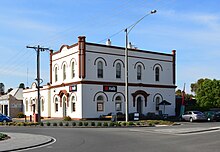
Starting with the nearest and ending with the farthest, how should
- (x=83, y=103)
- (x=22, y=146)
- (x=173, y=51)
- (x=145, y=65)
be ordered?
1. (x=22, y=146)
2. (x=83, y=103)
3. (x=145, y=65)
4. (x=173, y=51)

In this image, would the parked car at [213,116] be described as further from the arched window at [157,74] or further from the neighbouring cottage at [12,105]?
the neighbouring cottage at [12,105]

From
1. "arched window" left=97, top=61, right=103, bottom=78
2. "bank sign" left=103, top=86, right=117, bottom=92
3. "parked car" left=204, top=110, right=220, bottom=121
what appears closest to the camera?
"parked car" left=204, top=110, right=220, bottom=121

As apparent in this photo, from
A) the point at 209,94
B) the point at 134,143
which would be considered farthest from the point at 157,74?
the point at 134,143

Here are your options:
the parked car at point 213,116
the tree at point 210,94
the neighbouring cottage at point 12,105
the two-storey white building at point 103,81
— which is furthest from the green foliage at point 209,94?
the neighbouring cottage at point 12,105

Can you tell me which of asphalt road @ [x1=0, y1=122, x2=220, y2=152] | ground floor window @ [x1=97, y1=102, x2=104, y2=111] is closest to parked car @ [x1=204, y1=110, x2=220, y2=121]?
ground floor window @ [x1=97, y1=102, x2=104, y2=111]

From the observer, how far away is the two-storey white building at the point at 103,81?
44.6 meters

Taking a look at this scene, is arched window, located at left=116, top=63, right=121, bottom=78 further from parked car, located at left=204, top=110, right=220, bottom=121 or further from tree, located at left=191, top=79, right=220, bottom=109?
tree, located at left=191, top=79, right=220, bottom=109

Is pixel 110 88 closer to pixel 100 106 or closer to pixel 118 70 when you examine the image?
pixel 100 106

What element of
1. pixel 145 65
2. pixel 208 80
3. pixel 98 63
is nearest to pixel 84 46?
pixel 98 63

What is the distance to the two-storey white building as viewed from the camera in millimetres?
44594

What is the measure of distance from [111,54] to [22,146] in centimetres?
3197

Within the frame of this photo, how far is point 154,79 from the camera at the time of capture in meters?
52.3

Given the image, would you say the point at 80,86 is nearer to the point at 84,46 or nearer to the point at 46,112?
the point at 84,46

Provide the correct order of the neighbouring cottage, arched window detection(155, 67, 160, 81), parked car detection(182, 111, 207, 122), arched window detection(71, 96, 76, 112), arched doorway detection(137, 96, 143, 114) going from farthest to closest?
the neighbouring cottage
arched window detection(155, 67, 160, 81)
arched doorway detection(137, 96, 143, 114)
arched window detection(71, 96, 76, 112)
parked car detection(182, 111, 207, 122)
